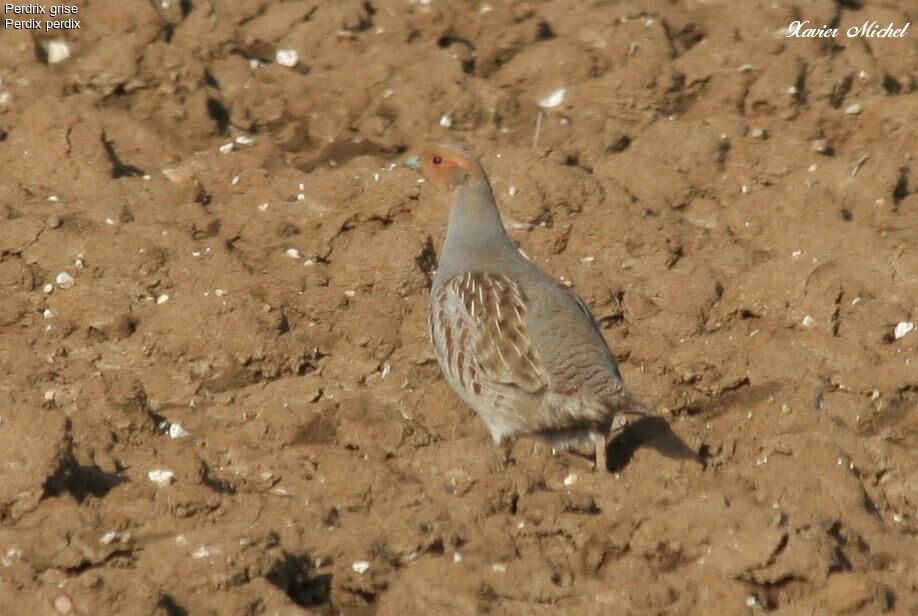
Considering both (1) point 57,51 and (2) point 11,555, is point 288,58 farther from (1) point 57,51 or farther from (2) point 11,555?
(2) point 11,555

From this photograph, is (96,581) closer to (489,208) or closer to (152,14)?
(489,208)

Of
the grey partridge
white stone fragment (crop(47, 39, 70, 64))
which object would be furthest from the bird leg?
white stone fragment (crop(47, 39, 70, 64))

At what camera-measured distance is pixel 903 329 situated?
7.08 metres

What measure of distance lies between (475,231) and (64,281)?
5.53 ft

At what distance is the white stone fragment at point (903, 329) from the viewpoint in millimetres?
7066

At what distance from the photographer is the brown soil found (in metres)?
5.17

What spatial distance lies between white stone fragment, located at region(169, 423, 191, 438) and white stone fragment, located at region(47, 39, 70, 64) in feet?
10.8

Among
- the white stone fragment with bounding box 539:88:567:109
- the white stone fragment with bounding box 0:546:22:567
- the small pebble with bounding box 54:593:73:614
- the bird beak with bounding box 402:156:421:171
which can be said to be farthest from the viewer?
the white stone fragment with bounding box 539:88:567:109

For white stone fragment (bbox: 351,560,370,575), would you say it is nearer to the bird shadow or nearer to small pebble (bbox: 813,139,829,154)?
the bird shadow

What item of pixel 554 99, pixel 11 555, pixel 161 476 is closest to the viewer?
pixel 11 555

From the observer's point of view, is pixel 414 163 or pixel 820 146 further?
pixel 820 146

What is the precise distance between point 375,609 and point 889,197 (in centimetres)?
409

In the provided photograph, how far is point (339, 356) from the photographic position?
6.83 metres

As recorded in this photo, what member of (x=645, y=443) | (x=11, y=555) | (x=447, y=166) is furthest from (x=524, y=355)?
(x=11, y=555)
